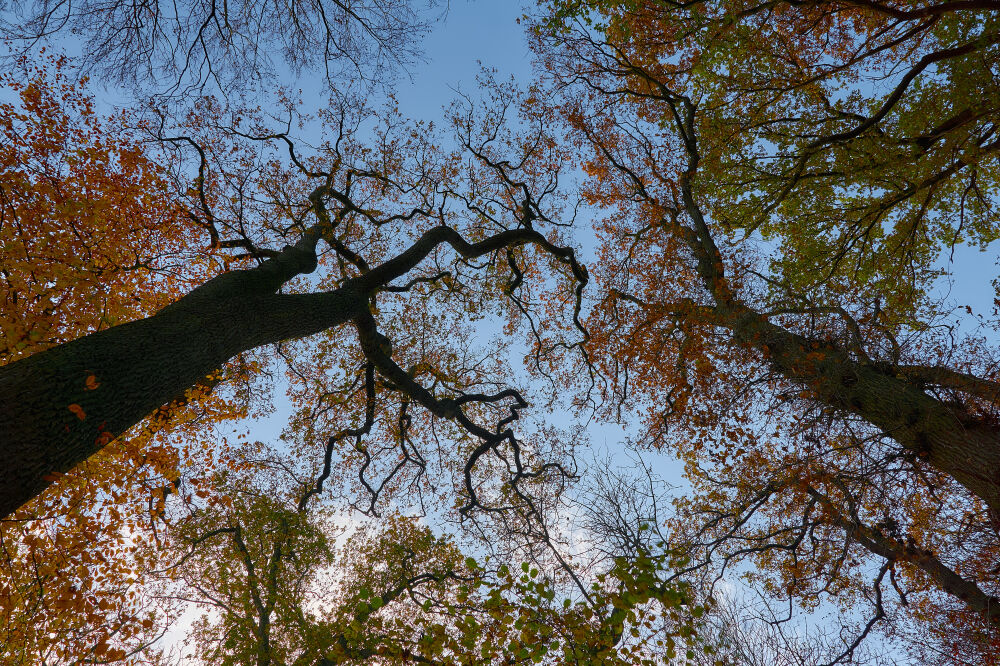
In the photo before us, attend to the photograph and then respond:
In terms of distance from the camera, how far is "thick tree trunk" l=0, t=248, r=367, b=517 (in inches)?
123

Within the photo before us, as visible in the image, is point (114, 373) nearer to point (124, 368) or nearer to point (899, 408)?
point (124, 368)

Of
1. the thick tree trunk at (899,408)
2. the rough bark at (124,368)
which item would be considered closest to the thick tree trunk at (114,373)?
the rough bark at (124,368)

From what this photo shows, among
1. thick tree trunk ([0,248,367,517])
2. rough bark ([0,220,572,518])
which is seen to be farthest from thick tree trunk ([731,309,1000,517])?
Result: thick tree trunk ([0,248,367,517])

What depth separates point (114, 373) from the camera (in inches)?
151

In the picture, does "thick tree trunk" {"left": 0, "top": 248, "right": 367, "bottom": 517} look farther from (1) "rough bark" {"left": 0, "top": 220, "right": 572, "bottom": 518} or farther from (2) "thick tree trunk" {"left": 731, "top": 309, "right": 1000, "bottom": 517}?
(2) "thick tree trunk" {"left": 731, "top": 309, "right": 1000, "bottom": 517}

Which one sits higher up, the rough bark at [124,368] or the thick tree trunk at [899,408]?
the thick tree trunk at [899,408]

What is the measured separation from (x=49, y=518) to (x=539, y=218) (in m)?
11.2

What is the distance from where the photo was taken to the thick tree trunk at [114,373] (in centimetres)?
312

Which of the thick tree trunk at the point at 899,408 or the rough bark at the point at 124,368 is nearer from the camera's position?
the rough bark at the point at 124,368

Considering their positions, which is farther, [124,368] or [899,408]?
[899,408]

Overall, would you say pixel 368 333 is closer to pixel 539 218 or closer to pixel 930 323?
pixel 539 218

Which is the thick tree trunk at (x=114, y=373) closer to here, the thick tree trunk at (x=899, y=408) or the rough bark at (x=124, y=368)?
the rough bark at (x=124, y=368)

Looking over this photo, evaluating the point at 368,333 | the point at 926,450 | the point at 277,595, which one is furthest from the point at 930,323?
the point at 277,595

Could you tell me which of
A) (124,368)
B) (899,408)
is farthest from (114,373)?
(899,408)
